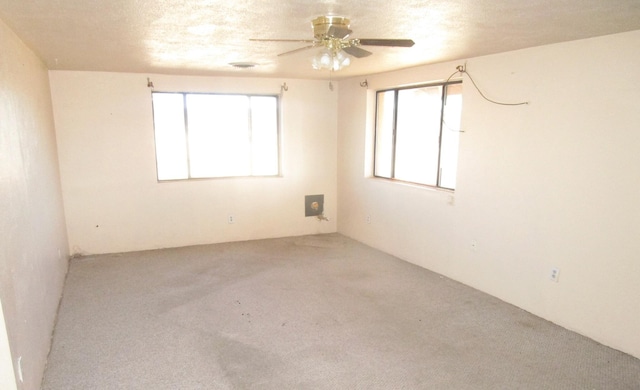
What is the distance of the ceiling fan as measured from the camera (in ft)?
6.84

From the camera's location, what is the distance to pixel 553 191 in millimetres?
2943

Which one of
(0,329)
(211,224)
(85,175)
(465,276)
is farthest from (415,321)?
(85,175)

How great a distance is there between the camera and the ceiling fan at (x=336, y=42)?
2.08 meters

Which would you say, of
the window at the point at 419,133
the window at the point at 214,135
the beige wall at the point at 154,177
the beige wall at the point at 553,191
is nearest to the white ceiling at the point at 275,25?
the beige wall at the point at 553,191

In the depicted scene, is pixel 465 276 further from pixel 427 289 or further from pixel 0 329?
pixel 0 329

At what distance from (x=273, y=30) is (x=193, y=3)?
2.09 ft

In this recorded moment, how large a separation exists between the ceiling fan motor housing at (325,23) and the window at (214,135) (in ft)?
9.85

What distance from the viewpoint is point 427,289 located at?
3650mm

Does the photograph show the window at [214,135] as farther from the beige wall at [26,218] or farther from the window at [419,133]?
the window at [419,133]

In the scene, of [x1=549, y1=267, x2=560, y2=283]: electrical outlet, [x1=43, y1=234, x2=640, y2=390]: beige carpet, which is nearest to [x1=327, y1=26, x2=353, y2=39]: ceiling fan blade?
[x1=43, y1=234, x2=640, y2=390]: beige carpet

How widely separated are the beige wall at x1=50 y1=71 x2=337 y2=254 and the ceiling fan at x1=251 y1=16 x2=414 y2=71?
2.79 meters

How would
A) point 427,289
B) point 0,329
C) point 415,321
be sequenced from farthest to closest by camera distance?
point 427,289
point 415,321
point 0,329

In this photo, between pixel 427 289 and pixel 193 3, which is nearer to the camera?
pixel 193 3

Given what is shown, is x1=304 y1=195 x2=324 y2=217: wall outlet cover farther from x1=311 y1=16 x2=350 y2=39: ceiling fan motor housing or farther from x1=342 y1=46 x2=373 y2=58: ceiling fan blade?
x1=311 y1=16 x2=350 y2=39: ceiling fan motor housing
